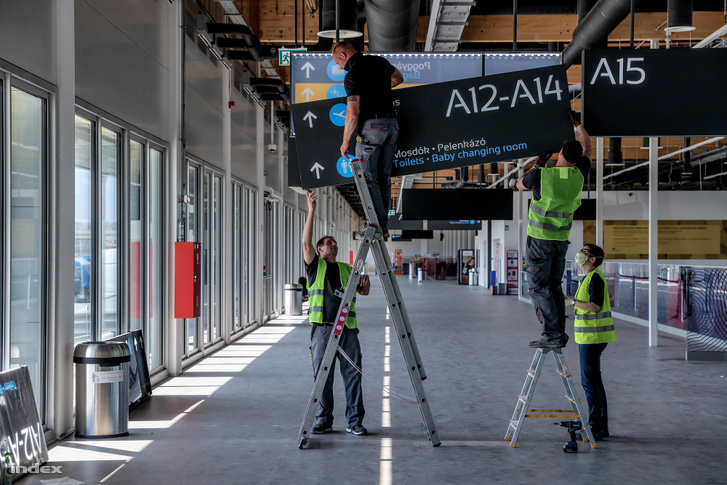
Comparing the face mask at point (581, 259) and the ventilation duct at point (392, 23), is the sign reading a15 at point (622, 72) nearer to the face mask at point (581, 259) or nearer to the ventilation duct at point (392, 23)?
the face mask at point (581, 259)

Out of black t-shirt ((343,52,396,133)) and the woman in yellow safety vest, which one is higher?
black t-shirt ((343,52,396,133))

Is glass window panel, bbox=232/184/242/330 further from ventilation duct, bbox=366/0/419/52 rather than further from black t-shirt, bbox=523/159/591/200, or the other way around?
black t-shirt, bbox=523/159/591/200

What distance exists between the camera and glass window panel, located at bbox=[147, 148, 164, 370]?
8.88 m

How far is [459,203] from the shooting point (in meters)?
18.4

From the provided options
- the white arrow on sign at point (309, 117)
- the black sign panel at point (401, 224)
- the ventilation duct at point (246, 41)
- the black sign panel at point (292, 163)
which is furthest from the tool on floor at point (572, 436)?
the black sign panel at point (401, 224)

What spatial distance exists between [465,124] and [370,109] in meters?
0.63

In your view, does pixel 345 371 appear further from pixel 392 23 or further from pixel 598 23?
pixel 598 23

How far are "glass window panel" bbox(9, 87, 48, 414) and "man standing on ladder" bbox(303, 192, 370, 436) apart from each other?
203 centimetres

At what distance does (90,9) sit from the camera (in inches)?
261

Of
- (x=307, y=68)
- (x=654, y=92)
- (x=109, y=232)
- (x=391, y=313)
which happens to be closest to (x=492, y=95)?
(x=654, y=92)

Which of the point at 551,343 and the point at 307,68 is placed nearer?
the point at 551,343

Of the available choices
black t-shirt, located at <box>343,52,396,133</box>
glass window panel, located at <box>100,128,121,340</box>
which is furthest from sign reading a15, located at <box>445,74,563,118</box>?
glass window panel, located at <box>100,128,121,340</box>

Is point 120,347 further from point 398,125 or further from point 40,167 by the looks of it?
A: point 398,125

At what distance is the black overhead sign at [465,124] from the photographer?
Answer: 4996 mm
